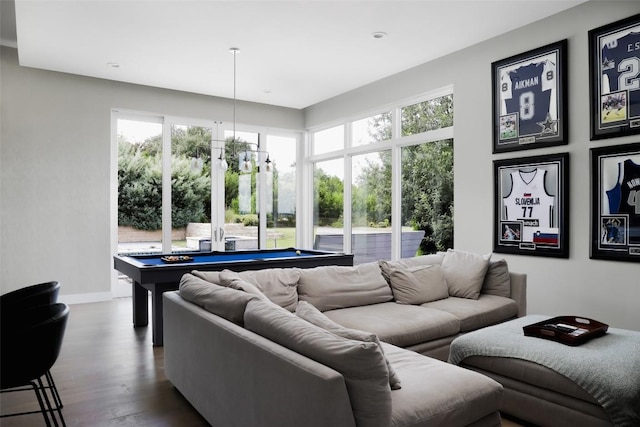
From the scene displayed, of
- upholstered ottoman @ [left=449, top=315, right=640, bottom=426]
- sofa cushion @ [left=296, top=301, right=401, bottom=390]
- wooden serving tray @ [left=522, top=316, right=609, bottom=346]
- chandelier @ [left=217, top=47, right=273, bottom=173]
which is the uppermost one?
chandelier @ [left=217, top=47, right=273, bottom=173]

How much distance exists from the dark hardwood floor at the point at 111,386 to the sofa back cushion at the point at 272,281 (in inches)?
32.1

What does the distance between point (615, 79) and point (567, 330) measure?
7.83 feet

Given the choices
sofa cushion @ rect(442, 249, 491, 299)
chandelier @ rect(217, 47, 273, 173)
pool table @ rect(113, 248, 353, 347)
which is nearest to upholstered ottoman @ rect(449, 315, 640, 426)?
sofa cushion @ rect(442, 249, 491, 299)

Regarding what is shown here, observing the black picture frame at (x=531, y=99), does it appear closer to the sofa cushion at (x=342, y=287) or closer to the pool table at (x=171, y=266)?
the sofa cushion at (x=342, y=287)

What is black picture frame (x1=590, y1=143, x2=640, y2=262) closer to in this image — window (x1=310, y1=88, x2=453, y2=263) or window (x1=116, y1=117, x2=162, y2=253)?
window (x1=310, y1=88, x2=453, y2=263)

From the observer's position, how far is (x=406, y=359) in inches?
88.3

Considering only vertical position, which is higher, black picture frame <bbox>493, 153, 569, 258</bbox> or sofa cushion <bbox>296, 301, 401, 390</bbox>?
black picture frame <bbox>493, 153, 569, 258</bbox>

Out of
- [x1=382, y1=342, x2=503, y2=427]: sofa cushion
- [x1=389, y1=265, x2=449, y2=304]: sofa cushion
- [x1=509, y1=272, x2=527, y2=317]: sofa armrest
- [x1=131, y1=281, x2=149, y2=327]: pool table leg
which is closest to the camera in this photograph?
[x1=382, y1=342, x2=503, y2=427]: sofa cushion

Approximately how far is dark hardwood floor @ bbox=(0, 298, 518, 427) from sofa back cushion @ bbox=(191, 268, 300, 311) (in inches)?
32.2

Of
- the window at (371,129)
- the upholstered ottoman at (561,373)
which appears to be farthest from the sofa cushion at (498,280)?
the window at (371,129)

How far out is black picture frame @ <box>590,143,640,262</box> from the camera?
11.8 ft

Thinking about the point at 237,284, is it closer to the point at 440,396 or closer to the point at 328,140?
the point at 440,396

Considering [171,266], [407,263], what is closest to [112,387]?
[171,266]

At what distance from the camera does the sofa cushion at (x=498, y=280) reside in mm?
3947
